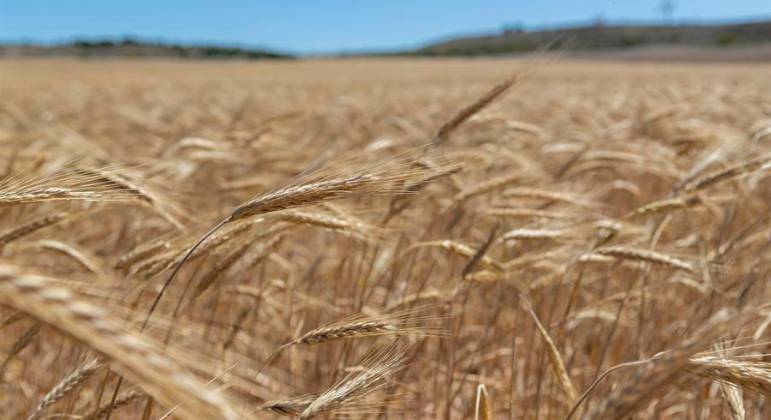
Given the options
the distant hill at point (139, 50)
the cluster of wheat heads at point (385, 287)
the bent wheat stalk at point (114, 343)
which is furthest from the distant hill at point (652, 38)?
the bent wheat stalk at point (114, 343)

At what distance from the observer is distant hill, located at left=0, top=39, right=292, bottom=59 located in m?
75.1

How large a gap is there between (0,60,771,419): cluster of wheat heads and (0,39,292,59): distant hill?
76.7 meters

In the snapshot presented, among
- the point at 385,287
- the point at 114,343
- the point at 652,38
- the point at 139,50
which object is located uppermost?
the point at 139,50

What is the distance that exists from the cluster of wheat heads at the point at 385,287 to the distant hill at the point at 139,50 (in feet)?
252

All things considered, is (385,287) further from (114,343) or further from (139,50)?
(139,50)

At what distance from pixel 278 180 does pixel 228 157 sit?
22 cm

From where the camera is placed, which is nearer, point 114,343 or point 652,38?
point 114,343

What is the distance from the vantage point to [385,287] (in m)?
2.59

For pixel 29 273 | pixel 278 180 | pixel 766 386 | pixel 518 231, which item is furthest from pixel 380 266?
pixel 29 273

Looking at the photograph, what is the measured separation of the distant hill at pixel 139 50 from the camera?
75125mm

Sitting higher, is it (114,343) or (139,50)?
(139,50)

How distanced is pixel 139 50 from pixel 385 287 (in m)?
83.2

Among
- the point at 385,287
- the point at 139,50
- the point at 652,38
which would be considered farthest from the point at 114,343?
the point at 652,38

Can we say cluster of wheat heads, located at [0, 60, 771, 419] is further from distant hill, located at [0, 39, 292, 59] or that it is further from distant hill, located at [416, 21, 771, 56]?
distant hill, located at [0, 39, 292, 59]
